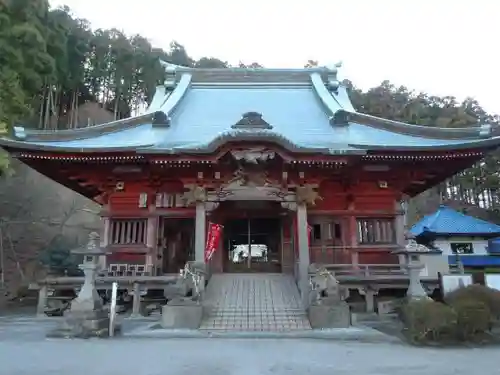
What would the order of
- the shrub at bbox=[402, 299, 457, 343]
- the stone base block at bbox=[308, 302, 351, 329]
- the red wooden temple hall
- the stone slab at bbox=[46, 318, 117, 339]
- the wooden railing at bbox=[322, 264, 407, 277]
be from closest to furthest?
the shrub at bbox=[402, 299, 457, 343]
the stone slab at bbox=[46, 318, 117, 339]
the stone base block at bbox=[308, 302, 351, 329]
the red wooden temple hall
the wooden railing at bbox=[322, 264, 407, 277]

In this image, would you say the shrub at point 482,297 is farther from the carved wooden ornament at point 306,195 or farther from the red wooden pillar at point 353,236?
the carved wooden ornament at point 306,195

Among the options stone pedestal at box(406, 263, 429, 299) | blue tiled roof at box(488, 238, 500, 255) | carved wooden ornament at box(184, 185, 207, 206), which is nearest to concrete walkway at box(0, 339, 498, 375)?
stone pedestal at box(406, 263, 429, 299)

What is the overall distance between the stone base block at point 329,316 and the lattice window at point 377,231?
13.8 feet

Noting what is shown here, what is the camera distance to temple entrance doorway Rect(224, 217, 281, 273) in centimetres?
1664

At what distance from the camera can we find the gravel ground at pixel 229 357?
6172mm

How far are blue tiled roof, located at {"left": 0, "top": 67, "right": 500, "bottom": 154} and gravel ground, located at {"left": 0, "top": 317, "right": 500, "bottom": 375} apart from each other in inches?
229

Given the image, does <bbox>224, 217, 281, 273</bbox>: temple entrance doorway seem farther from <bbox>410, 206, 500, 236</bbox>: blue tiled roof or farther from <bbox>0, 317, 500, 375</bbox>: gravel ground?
<bbox>410, 206, 500, 236</bbox>: blue tiled roof

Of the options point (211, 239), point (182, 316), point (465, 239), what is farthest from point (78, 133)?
point (465, 239)

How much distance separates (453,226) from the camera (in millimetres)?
27250

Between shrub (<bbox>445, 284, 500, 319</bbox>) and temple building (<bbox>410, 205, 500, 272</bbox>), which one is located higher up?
temple building (<bbox>410, 205, 500, 272</bbox>)

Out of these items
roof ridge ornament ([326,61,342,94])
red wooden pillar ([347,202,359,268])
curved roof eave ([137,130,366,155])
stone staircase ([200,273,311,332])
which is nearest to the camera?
stone staircase ([200,273,311,332])

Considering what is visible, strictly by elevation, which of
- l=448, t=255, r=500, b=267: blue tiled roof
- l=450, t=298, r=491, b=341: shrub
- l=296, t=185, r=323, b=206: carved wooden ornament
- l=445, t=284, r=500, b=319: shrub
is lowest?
l=450, t=298, r=491, b=341: shrub

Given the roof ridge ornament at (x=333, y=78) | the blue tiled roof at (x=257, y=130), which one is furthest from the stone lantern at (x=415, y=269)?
the roof ridge ornament at (x=333, y=78)

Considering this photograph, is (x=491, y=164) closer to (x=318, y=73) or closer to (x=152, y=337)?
(x=318, y=73)
